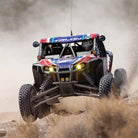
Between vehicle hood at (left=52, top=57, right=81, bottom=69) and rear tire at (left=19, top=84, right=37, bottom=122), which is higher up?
vehicle hood at (left=52, top=57, right=81, bottom=69)

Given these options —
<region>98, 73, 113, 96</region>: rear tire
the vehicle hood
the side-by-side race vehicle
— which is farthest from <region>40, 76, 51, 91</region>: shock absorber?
<region>98, 73, 113, 96</region>: rear tire

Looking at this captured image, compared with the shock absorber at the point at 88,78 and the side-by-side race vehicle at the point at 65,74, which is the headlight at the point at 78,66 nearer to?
the side-by-side race vehicle at the point at 65,74

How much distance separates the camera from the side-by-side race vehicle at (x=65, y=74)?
9602 millimetres

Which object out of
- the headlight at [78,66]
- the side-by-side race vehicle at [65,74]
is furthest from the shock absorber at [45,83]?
the headlight at [78,66]

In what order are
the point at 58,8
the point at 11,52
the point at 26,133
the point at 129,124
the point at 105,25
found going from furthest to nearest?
1. the point at 58,8
2. the point at 11,52
3. the point at 105,25
4. the point at 26,133
5. the point at 129,124

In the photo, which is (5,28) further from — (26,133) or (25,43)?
(26,133)

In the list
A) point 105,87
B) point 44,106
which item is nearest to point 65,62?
point 105,87

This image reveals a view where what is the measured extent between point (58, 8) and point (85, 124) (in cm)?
15491

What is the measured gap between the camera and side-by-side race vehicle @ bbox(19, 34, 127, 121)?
31.5 feet

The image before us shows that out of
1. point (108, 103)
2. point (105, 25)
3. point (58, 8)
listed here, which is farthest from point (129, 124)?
point (58, 8)

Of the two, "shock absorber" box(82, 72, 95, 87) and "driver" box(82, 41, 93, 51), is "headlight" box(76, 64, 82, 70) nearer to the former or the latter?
"shock absorber" box(82, 72, 95, 87)

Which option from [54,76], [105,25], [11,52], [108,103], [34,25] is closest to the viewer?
[108,103]

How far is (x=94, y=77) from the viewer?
33.5 feet

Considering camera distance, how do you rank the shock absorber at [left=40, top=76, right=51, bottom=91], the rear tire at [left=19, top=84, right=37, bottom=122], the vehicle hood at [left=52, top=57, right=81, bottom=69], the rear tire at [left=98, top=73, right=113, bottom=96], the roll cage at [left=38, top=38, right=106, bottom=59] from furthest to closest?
the roll cage at [left=38, top=38, right=106, bottom=59] → the shock absorber at [left=40, top=76, right=51, bottom=91] → the rear tire at [left=19, top=84, right=37, bottom=122] → the vehicle hood at [left=52, top=57, right=81, bottom=69] → the rear tire at [left=98, top=73, right=113, bottom=96]
